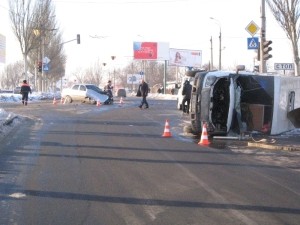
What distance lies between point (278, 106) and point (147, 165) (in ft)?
20.4

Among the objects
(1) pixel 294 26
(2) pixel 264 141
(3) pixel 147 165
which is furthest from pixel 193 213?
(1) pixel 294 26

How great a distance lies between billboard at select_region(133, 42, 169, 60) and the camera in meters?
78.6

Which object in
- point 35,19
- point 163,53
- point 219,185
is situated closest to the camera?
point 219,185

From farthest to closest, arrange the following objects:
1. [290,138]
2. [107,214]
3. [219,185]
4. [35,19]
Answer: [35,19]
[290,138]
[219,185]
[107,214]

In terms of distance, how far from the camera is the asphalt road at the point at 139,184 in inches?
236

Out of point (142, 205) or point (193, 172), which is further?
point (193, 172)

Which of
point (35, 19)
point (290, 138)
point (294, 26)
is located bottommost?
point (290, 138)

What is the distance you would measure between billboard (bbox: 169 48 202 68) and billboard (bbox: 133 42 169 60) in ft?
8.07

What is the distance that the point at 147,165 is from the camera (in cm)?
975

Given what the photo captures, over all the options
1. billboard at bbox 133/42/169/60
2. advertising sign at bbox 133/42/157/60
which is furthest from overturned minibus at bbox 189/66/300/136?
advertising sign at bbox 133/42/157/60

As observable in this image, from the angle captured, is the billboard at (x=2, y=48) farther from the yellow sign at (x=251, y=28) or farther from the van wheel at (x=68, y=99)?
the yellow sign at (x=251, y=28)

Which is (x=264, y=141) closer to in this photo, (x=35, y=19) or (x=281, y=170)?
(x=281, y=170)

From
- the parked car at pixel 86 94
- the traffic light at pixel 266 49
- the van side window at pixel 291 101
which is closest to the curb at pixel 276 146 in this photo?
the van side window at pixel 291 101

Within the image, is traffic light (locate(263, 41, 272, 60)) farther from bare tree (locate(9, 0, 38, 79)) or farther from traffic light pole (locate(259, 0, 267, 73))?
bare tree (locate(9, 0, 38, 79))
